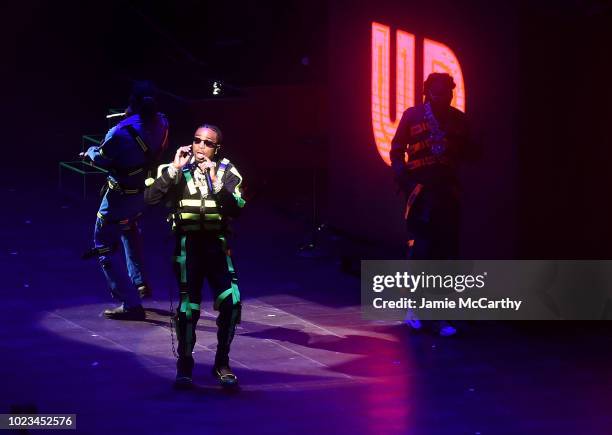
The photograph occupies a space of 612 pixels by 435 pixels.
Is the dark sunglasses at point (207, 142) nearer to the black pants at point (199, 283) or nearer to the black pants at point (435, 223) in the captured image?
the black pants at point (199, 283)

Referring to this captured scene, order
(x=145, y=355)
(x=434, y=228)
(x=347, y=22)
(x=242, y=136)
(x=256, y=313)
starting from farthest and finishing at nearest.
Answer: (x=242, y=136) < (x=347, y=22) < (x=256, y=313) < (x=434, y=228) < (x=145, y=355)

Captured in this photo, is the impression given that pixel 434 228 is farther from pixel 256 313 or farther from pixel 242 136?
pixel 242 136

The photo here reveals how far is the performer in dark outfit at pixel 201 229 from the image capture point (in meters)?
9.05

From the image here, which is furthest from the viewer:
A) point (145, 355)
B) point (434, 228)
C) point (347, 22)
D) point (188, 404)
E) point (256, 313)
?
point (347, 22)

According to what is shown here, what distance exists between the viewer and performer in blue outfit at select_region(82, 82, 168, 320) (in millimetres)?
11352

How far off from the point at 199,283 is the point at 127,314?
97.5 inches

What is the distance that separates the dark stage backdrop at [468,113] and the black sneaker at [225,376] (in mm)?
3734

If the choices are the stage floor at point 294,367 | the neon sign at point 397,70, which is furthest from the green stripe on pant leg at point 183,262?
the neon sign at point 397,70

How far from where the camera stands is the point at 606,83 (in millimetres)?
11828

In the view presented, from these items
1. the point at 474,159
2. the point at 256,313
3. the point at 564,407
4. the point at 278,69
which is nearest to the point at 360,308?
the point at 256,313

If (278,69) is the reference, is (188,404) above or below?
below

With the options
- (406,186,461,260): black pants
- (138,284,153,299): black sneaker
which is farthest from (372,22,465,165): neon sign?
(138,284,153,299): black sneaker

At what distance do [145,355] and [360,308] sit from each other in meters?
2.98

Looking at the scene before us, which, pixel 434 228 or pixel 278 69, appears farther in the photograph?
pixel 278 69
